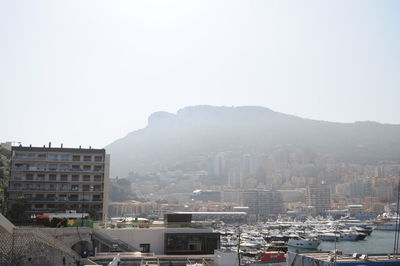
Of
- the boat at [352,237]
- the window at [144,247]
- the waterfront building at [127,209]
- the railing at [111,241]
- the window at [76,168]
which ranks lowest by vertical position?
the waterfront building at [127,209]

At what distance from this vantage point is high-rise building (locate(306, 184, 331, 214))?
181m

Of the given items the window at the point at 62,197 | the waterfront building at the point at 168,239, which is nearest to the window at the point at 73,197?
the window at the point at 62,197

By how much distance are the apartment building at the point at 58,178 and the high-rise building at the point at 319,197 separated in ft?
481

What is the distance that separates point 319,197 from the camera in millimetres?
183625

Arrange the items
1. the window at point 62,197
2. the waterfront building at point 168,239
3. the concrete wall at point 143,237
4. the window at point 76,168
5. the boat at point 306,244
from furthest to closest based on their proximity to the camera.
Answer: the boat at point 306,244 < the window at point 76,168 < the window at point 62,197 < the concrete wall at point 143,237 < the waterfront building at point 168,239

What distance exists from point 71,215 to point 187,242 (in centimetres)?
1058

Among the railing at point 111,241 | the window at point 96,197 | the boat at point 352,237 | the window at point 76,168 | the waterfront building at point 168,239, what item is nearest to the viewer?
the railing at point 111,241

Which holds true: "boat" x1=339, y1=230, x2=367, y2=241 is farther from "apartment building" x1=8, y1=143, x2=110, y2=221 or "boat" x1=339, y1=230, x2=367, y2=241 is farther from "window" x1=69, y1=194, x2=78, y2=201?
"window" x1=69, y1=194, x2=78, y2=201

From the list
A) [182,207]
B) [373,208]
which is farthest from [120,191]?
[373,208]

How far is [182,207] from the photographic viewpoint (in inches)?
7362

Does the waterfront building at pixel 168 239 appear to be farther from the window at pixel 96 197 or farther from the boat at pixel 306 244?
the boat at pixel 306 244

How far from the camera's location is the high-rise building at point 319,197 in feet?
595

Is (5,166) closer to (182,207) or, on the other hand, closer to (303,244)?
(303,244)

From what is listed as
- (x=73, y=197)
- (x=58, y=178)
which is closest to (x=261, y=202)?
(x=73, y=197)
